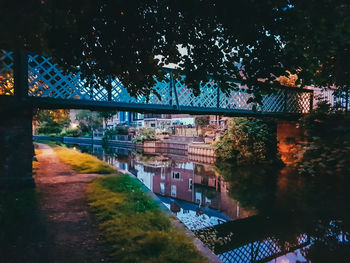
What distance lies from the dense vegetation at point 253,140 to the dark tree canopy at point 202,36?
13.5 metres

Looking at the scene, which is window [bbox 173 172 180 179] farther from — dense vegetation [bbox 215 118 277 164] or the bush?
the bush

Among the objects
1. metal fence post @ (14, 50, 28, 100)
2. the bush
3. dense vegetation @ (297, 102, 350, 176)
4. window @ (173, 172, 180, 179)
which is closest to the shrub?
the bush

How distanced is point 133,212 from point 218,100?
24.9 ft

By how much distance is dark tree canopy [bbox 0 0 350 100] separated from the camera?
225cm

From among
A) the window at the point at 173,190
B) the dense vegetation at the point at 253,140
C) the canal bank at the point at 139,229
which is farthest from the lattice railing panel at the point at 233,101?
the canal bank at the point at 139,229

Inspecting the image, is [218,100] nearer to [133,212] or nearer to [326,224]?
[326,224]

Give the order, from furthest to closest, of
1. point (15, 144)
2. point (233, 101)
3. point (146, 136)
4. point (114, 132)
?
point (114, 132)
point (146, 136)
point (233, 101)
point (15, 144)

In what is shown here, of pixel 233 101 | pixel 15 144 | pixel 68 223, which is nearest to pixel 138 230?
pixel 68 223

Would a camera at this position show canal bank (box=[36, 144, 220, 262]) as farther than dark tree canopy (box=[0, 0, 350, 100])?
Yes

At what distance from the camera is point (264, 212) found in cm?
757

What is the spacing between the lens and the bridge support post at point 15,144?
21.4ft

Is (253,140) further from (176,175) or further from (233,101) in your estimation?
(176,175)

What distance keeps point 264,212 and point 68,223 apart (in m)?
5.80

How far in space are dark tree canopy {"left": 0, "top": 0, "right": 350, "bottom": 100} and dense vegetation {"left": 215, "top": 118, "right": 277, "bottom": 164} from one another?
533 inches
